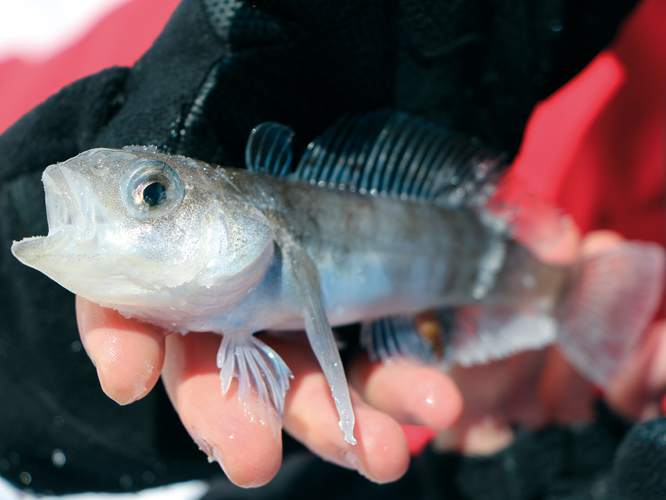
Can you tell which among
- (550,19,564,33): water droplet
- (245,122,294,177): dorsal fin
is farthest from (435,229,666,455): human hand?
(245,122,294,177): dorsal fin

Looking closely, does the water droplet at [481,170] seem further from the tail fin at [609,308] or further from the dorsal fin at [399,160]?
the tail fin at [609,308]

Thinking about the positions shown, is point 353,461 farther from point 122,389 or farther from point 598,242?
point 598,242

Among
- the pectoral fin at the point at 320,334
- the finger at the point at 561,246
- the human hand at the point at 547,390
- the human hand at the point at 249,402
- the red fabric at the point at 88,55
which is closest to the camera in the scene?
the human hand at the point at 249,402

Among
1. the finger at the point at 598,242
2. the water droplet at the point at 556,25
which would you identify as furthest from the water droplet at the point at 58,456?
the water droplet at the point at 556,25

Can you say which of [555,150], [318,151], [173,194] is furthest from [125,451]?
[555,150]

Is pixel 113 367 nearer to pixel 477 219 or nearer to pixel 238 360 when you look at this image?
pixel 238 360
